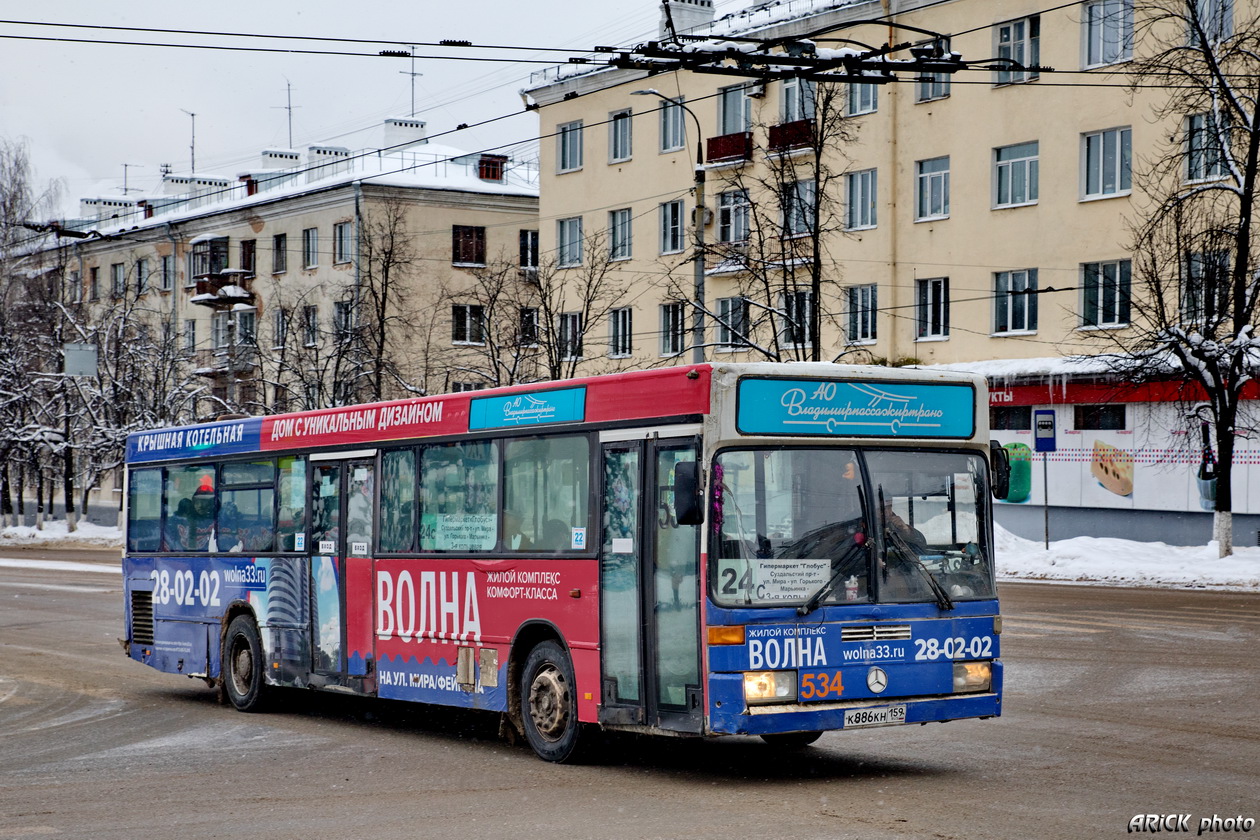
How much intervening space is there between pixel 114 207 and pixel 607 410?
73.9 meters

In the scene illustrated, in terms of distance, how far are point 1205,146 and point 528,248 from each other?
34.0 metres

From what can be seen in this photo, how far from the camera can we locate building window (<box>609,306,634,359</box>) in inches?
1954

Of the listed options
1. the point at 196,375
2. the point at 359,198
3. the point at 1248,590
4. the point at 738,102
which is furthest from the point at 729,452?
the point at 196,375

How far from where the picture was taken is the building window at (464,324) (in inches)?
2375

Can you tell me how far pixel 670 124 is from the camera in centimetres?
4750

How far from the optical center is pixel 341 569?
13.6 metres

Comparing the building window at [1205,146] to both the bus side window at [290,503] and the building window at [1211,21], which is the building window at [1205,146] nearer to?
the building window at [1211,21]

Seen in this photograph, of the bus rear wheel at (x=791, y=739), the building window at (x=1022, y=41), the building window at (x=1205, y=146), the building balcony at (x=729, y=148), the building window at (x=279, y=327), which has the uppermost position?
the building window at (x=1022, y=41)

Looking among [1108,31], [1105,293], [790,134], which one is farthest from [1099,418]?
[790,134]

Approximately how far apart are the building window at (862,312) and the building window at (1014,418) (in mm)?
4297

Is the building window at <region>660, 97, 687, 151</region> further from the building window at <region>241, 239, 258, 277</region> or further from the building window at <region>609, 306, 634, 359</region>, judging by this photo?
the building window at <region>241, 239, 258, 277</region>

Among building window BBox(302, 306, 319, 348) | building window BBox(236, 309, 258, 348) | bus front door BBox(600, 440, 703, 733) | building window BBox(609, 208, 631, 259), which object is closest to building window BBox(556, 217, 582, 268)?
building window BBox(609, 208, 631, 259)

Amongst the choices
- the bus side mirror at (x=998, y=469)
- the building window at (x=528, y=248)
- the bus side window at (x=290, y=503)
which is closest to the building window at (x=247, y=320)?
the building window at (x=528, y=248)

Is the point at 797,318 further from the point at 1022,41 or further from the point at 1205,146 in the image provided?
the point at 1205,146
